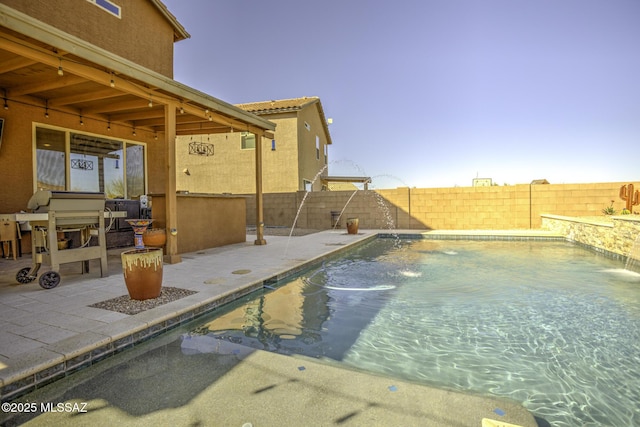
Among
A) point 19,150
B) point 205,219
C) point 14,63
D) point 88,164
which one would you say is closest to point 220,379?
point 14,63

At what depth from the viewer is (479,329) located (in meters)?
3.15

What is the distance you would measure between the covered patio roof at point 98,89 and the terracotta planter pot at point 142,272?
2197 mm

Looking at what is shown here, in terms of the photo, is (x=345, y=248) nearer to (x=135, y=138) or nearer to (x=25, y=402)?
(x=135, y=138)

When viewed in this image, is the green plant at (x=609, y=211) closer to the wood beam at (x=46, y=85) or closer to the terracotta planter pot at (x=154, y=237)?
the terracotta planter pot at (x=154, y=237)

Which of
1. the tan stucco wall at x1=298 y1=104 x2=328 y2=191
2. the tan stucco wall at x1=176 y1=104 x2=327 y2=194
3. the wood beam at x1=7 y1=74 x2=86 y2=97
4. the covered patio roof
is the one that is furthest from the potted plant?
the tan stucco wall at x1=298 y1=104 x2=328 y2=191

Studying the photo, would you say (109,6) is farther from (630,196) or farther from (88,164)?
(630,196)

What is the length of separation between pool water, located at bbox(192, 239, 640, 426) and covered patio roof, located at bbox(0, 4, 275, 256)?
2.93 meters

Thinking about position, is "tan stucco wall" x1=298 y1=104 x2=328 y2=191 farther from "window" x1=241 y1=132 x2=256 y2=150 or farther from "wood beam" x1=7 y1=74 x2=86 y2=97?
"wood beam" x1=7 y1=74 x2=86 y2=97

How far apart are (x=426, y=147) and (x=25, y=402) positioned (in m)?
22.7

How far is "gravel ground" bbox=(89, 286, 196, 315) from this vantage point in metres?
3.06

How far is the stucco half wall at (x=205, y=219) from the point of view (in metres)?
6.08

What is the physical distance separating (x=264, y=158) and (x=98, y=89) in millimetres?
10444

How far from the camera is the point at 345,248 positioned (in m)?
7.81

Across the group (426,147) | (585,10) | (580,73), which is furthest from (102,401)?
(426,147)
